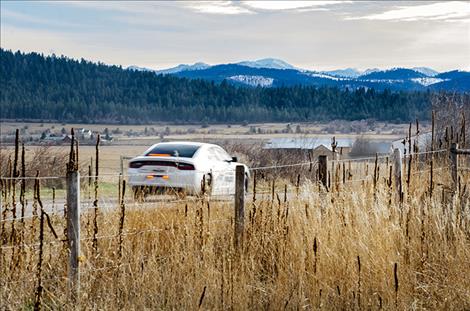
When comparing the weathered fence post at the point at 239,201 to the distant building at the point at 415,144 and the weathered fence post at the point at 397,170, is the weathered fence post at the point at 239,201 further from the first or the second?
the distant building at the point at 415,144

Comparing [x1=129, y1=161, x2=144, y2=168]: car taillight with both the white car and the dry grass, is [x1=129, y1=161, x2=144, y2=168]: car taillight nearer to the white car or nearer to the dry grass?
the white car

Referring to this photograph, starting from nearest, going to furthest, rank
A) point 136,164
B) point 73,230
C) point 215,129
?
point 73,230 < point 136,164 < point 215,129

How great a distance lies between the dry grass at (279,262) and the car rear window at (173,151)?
895cm

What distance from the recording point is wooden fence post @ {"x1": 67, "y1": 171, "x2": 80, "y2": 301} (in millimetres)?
7457

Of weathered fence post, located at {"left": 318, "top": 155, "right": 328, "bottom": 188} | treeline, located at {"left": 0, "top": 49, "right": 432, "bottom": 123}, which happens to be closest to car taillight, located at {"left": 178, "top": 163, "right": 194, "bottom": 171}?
weathered fence post, located at {"left": 318, "top": 155, "right": 328, "bottom": 188}

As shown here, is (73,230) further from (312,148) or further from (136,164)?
(312,148)

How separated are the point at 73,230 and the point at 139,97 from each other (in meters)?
134

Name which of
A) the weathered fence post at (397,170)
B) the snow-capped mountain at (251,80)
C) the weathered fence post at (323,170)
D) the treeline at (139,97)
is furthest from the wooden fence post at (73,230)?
the snow-capped mountain at (251,80)

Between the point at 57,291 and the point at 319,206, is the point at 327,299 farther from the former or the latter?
the point at 57,291

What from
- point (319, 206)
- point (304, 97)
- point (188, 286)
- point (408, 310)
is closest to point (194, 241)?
point (188, 286)

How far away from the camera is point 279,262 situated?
8172 millimetres

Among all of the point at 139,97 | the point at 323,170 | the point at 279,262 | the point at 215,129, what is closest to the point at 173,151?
the point at 323,170

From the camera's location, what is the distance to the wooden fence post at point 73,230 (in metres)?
7.46

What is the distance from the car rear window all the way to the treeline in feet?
357
